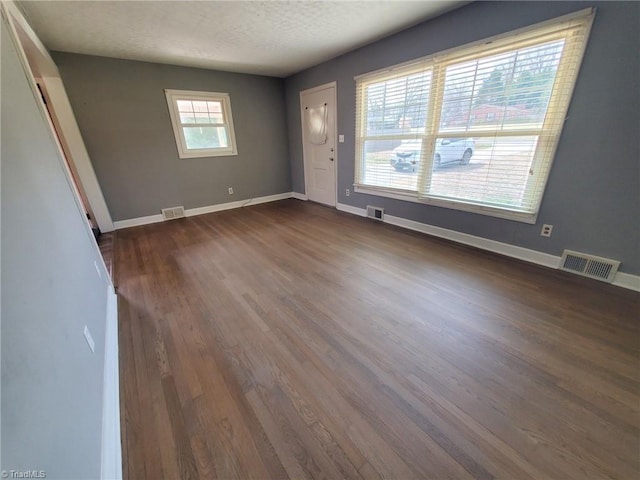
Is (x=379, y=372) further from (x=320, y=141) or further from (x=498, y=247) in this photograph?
(x=320, y=141)

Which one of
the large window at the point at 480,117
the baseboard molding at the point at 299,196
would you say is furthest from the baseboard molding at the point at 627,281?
the baseboard molding at the point at 299,196

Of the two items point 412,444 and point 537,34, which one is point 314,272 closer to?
point 412,444

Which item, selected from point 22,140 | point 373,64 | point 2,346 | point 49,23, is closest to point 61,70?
point 49,23

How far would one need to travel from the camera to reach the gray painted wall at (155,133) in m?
3.51

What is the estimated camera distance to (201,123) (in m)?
4.38

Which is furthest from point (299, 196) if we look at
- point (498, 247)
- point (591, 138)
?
point (591, 138)

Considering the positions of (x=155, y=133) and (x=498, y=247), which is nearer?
(x=498, y=247)

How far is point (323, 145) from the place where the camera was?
4625 mm

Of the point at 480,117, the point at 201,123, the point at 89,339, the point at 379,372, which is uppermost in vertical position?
the point at 201,123

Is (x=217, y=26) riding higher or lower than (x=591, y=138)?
higher

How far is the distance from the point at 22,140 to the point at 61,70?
326cm

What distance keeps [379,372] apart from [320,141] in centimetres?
411

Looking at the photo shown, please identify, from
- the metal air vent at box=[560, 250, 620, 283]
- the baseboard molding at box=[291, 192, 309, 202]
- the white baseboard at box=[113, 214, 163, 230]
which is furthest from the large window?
the white baseboard at box=[113, 214, 163, 230]

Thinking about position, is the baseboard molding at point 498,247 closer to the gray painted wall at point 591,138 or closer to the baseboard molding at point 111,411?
the gray painted wall at point 591,138
